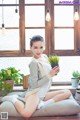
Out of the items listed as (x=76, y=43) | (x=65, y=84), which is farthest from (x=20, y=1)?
(x=65, y=84)

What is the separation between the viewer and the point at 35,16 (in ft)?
16.5

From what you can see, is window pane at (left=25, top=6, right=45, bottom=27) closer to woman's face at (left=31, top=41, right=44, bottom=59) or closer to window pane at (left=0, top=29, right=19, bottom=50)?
window pane at (left=0, top=29, right=19, bottom=50)

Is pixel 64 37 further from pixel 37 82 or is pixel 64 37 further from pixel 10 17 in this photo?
pixel 37 82

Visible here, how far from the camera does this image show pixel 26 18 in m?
5.00

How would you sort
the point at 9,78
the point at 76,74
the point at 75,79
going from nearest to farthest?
the point at 9,78, the point at 75,79, the point at 76,74

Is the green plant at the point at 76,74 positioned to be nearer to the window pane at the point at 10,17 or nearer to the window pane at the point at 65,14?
the window pane at the point at 65,14

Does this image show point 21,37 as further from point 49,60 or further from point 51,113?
point 51,113

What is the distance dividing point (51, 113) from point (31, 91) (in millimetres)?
373

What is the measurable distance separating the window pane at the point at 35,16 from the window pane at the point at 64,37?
1.01ft

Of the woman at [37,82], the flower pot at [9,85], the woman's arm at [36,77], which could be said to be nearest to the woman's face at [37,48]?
the woman at [37,82]

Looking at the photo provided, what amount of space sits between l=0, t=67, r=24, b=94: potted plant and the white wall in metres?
0.34

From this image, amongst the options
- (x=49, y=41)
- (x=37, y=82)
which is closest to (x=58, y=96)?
(x=37, y=82)

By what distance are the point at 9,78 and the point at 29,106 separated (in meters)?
1.08

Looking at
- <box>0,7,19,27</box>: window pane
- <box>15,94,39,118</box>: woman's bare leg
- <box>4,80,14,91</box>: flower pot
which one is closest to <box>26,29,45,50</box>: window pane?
<box>0,7,19,27</box>: window pane
